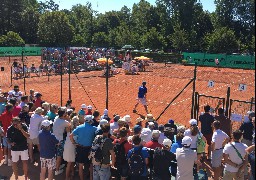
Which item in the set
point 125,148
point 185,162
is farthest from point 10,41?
point 185,162

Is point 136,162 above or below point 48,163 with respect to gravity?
above

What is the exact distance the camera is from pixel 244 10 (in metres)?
72.9

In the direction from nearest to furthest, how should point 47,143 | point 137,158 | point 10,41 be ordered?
1. point 137,158
2. point 47,143
3. point 10,41

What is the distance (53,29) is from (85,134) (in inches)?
2288

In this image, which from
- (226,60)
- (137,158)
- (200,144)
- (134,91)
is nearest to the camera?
(137,158)

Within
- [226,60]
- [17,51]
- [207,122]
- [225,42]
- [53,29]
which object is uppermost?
[53,29]

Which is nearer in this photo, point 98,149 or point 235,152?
point 235,152

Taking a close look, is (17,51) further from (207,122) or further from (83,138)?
(83,138)

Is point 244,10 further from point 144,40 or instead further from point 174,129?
point 174,129

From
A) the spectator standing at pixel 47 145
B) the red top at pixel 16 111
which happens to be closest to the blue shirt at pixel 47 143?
the spectator standing at pixel 47 145

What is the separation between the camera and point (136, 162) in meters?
7.36

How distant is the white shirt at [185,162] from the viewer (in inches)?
279

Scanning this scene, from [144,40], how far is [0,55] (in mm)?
24192

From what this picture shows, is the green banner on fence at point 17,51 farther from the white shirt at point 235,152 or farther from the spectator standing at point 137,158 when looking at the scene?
the white shirt at point 235,152
